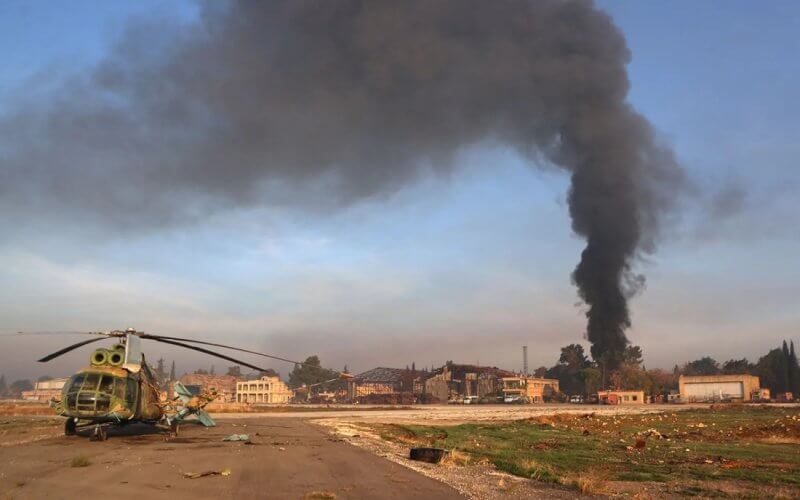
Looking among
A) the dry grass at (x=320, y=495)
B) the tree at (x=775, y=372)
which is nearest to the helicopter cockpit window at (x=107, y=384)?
the dry grass at (x=320, y=495)

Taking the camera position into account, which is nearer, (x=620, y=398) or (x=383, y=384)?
(x=620, y=398)

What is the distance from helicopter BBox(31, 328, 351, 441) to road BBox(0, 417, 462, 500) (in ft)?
4.23

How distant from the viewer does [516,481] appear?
1505cm

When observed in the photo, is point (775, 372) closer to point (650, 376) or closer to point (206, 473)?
point (650, 376)

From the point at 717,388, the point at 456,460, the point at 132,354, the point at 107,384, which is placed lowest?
the point at 717,388

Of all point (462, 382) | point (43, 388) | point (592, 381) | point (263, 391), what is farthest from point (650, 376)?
point (43, 388)

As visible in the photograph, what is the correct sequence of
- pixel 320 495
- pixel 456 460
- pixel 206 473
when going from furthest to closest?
pixel 456 460, pixel 206 473, pixel 320 495

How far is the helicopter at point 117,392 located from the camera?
2392cm

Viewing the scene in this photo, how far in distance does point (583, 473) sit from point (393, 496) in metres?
6.92

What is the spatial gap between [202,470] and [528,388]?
134 meters

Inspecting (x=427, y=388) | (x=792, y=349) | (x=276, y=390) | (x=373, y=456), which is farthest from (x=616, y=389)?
(x=373, y=456)

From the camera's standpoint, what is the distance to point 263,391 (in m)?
160

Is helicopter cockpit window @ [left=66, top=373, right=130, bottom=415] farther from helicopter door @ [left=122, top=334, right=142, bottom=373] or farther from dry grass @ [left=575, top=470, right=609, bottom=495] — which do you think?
dry grass @ [left=575, top=470, right=609, bottom=495]

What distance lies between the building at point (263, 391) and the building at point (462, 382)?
129ft
